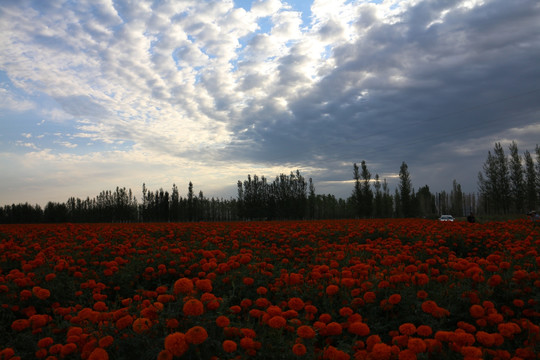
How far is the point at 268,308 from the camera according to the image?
11.6ft

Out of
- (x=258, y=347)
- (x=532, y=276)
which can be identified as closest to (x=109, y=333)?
(x=258, y=347)

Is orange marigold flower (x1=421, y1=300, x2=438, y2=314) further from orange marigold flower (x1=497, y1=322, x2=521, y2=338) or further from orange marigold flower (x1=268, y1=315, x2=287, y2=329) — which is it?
orange marigold flower (x1=268, y1=315, x2=287, y2=329)

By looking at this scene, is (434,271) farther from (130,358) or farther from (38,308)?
(38,308)

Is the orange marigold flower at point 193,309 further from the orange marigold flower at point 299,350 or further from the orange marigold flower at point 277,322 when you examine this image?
the orange marigold flower at point 299,350

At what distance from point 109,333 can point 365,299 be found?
10.1ft

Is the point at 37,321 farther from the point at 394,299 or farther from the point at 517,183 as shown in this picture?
the point at 517,183

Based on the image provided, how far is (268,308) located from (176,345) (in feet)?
3.99

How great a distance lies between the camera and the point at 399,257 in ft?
20.4

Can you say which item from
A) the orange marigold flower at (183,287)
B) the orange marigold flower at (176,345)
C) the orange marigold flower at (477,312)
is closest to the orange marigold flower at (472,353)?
the orange marigold flower at (477,312)

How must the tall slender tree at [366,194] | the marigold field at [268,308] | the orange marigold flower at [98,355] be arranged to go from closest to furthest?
the orange marigold flower at [98,355]
the marigold field at [268,308]
the tall slender tree at [366,194]

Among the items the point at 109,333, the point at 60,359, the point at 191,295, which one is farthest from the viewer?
the point at 191,295

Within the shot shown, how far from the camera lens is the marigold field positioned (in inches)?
116

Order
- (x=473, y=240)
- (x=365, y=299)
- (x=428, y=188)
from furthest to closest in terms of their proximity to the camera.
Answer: (x=428, y=188), (x=473, y=240), (x=365, y=299)

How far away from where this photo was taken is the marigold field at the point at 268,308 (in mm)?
2945
